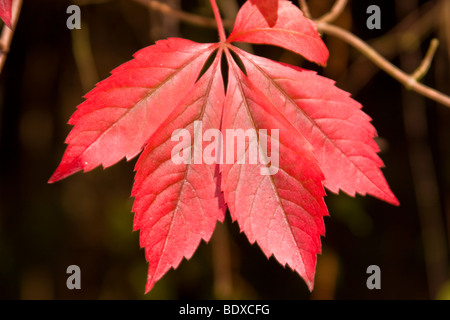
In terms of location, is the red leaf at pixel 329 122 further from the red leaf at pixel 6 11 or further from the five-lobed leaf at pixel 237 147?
the red leaf at pixel 6 11

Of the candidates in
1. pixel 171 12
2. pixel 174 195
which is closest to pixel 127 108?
pixel 174 195

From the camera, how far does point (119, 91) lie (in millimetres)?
460

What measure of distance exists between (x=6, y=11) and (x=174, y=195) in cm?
27

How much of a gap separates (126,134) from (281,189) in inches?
8.0

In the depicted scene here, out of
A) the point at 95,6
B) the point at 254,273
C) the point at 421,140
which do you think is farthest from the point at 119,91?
the point at 421,140

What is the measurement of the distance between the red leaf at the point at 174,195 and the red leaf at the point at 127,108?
0.06ft

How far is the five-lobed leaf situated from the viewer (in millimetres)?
457

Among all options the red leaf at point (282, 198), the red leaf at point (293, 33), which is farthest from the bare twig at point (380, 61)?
the red leaf at point (282, 198)

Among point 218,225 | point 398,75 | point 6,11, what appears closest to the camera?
point 6,11

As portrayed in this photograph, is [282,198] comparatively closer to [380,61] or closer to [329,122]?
[329,122]

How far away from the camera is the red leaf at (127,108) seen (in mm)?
442

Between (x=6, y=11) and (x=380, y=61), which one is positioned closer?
(x=6, y=11)

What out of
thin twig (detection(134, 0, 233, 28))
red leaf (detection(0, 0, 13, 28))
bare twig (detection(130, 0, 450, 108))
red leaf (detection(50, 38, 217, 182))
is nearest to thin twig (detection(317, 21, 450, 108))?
bare twig (detection(130, 0, 450, 108))

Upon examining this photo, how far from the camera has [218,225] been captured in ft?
3.51
